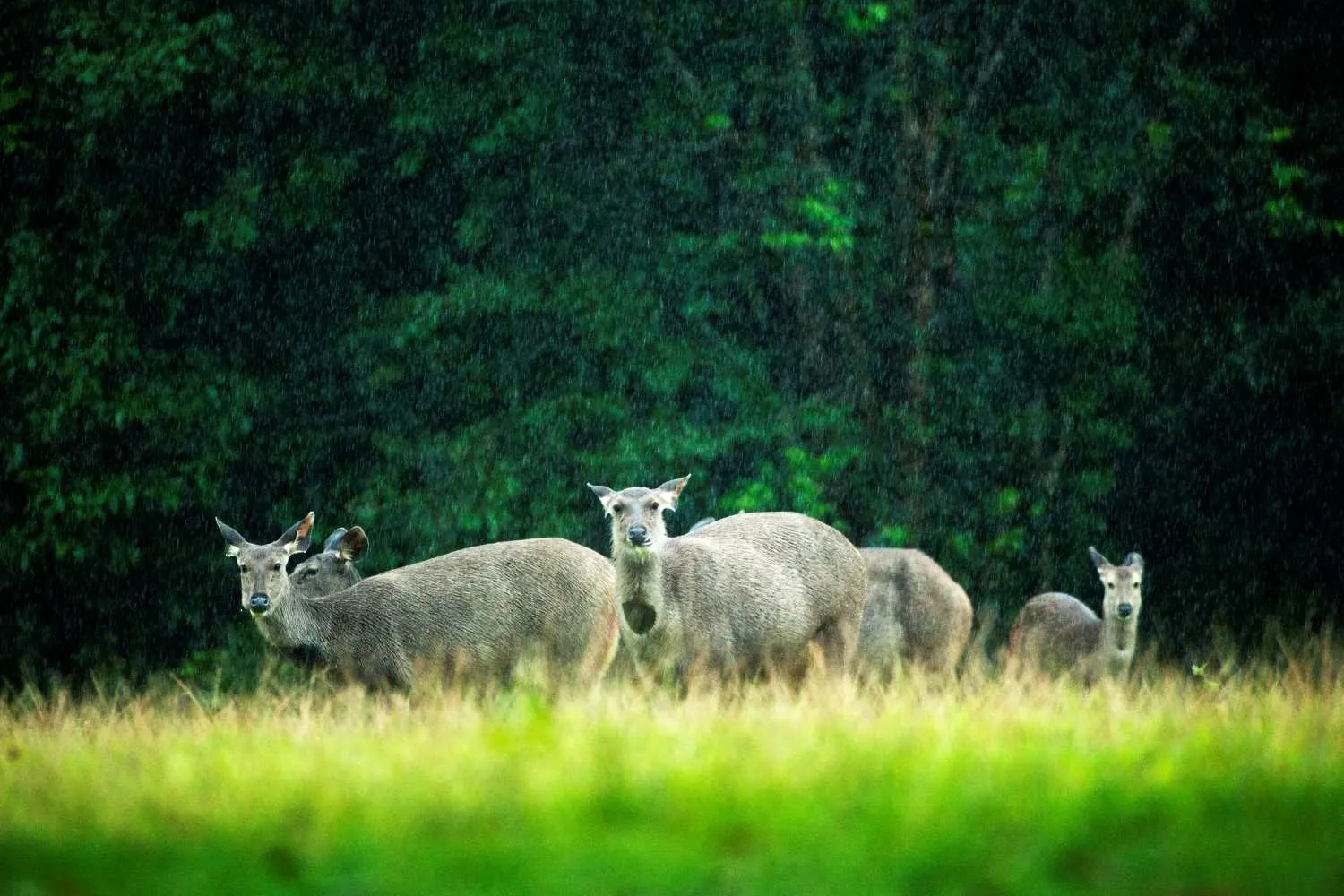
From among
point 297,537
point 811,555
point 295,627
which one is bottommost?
point 295,627

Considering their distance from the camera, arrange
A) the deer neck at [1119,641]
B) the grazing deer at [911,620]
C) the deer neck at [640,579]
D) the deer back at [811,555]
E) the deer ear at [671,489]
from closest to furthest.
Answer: the deer neck at [640,579] < the deer ear at [671,489] < the deer back at [811,555] < the deer neck at [1119,641] < the grazing deer at [911,620]

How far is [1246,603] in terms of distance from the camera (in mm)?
18703

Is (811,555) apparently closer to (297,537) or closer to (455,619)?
(455,619)

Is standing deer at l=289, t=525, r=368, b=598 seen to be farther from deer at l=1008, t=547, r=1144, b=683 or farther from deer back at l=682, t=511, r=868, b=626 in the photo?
deer at l=1008, t=547, r=1144, b=683

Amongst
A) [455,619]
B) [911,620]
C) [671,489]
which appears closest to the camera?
[671,489]

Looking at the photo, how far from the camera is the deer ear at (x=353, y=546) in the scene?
1422 centimetres

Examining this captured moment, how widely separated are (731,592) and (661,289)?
26.4ft

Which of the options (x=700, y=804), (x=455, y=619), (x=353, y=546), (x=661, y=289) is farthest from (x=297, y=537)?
(x=661, y=289)

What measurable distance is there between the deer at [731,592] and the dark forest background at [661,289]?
5187 millimetres

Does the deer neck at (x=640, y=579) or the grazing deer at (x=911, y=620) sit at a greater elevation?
the deer neck at (x=640, y=579)

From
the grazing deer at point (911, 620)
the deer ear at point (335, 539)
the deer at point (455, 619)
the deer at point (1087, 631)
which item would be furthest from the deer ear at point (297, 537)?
the deer at point (1087, 631)

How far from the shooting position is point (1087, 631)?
15.0 metres

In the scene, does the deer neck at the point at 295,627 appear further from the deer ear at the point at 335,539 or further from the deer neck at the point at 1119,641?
the deer neck at the point at 1119,641

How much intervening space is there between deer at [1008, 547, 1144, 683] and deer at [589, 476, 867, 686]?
5.38 ft
